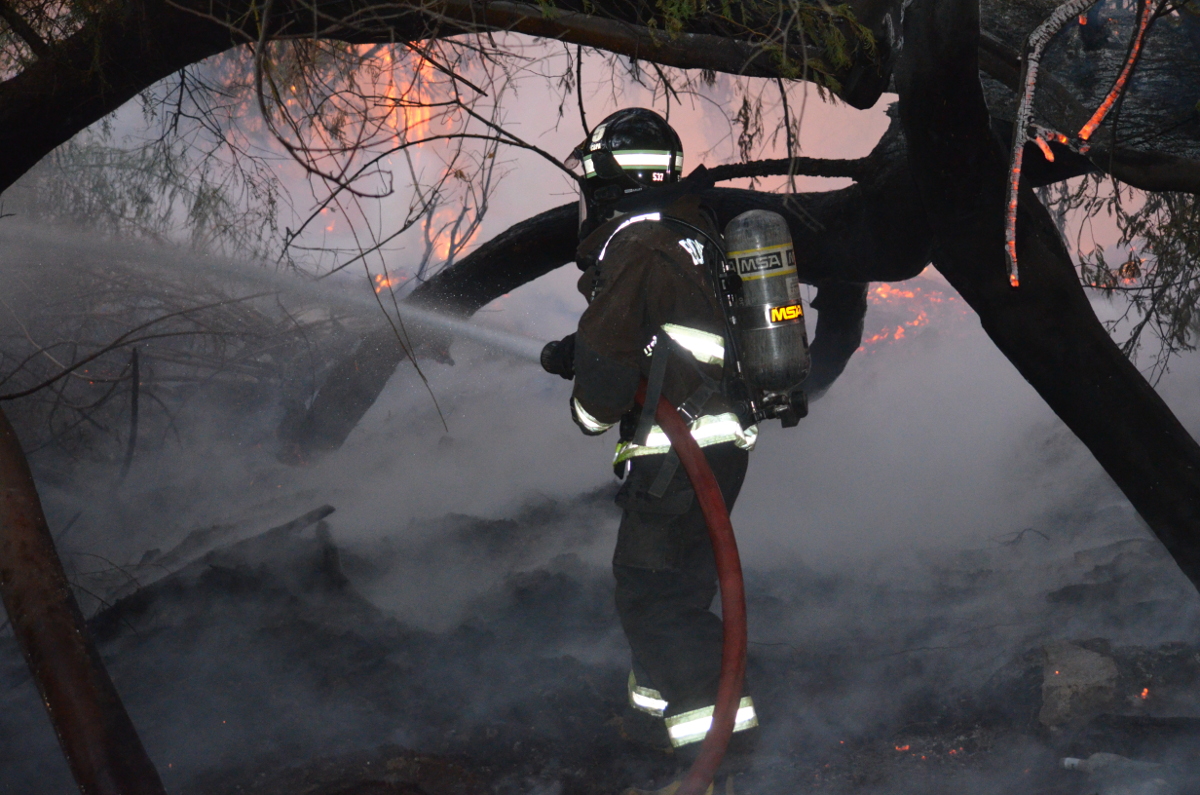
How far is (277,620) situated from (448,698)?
1092 mm

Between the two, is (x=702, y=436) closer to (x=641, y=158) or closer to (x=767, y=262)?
(x=767, y=262)

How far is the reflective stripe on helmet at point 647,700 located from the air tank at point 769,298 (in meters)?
1.14

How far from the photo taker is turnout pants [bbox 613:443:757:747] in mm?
2656

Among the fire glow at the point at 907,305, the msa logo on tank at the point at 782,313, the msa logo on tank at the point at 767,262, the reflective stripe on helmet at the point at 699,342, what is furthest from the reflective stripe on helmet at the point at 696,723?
the fire glow at the point at 907,305

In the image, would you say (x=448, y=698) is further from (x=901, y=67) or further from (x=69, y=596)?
(x=901, y=67)

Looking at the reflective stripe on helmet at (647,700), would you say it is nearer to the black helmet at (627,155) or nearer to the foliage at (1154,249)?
the black helmet at (627,155)

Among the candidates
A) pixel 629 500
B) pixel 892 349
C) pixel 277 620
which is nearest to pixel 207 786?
pixel 277 620

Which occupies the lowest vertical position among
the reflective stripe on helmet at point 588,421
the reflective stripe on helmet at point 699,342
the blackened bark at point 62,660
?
the blackened bark at point 62,660

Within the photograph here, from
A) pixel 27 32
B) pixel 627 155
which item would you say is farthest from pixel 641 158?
pixel 27 32

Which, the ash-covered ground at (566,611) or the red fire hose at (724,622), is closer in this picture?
the red fire hose at (724,622)

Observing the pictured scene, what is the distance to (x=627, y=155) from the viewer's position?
2803 millimetres

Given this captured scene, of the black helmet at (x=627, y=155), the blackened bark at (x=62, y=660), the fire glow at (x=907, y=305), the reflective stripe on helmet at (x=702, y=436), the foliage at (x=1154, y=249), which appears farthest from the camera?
the fire glow at (x=907, y=305)

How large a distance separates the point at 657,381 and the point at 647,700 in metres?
1.15

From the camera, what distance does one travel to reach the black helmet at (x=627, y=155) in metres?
2.80
